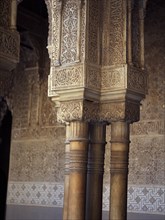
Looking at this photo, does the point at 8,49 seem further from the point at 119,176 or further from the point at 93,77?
the point at 119,176

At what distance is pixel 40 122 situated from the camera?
11820mm

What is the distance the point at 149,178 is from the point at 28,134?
405 cm

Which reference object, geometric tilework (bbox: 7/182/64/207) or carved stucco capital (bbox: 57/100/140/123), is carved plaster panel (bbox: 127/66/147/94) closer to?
carved stucco capital (bbox: 57/100/140/123)

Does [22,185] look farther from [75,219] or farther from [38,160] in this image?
[75,219]

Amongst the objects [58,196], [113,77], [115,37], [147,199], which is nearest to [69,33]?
[115,37]

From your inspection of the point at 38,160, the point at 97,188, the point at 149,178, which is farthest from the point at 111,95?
the point at 38,160

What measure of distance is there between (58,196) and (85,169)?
5.44 meters

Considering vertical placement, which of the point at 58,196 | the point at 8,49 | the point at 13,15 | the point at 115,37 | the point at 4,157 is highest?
the point at 115,37

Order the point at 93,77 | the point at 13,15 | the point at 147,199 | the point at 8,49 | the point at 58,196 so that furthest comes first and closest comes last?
the point at 58,196
the point at 147,199
the point at 93,77
the point at 13,15
the point at 8,49

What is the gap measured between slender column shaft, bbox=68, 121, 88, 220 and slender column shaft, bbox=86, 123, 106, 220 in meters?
0.47

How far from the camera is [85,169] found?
571 centimetres

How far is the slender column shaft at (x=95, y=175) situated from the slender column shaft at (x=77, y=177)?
467 millimetres

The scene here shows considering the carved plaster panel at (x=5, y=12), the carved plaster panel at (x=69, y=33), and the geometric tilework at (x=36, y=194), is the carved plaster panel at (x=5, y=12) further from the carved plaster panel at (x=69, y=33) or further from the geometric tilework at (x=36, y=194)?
the geometric tilework at (x=36, y=194)

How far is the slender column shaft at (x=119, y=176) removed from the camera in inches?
232
